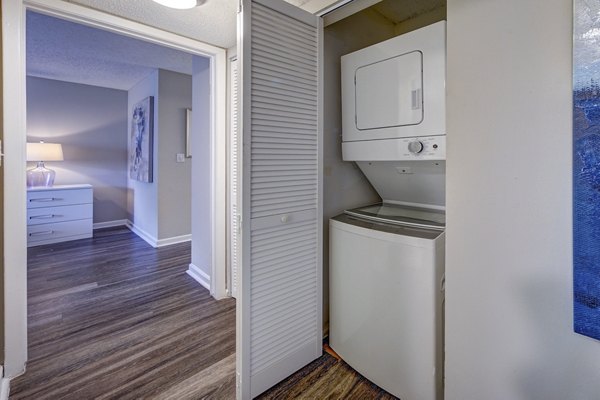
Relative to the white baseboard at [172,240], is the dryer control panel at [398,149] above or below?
above

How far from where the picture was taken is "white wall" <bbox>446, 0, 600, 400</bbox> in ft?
2.93

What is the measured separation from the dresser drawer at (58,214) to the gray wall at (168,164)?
0.90 m

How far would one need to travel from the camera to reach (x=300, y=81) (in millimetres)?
1585

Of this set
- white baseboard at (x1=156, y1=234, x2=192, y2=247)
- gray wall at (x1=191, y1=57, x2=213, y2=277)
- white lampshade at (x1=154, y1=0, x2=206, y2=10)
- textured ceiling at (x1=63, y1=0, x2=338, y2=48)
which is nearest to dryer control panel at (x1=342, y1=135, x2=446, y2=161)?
textured ceiling at (x1=63, y1=0, x2=338, y2=48)

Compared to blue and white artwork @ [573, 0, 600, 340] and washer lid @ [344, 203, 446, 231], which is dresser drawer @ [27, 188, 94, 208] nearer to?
washer lid @ [344, 203, 446, 231]

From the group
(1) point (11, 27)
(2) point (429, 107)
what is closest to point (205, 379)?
(2) point (429, 107)

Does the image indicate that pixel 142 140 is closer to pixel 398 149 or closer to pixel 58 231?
pixel 58 231

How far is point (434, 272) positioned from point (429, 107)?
769 millimetres

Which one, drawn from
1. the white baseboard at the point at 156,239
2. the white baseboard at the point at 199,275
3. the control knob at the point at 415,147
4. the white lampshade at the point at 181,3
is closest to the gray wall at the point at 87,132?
A: the white baseboard at the point at 156,239

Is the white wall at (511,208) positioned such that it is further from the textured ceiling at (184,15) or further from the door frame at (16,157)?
the door frame at (16,157)

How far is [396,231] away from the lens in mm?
1408

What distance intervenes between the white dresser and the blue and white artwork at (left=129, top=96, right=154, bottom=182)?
2.55ft

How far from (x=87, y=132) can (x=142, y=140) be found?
4.15ft

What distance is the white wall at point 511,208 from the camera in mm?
895
